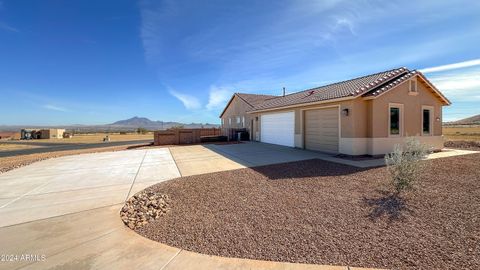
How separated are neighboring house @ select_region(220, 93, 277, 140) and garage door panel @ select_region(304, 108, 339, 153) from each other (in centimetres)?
859

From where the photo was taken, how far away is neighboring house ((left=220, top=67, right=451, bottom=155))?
10.6 meters

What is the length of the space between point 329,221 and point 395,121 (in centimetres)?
990

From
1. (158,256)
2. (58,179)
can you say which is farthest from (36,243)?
(58,179)

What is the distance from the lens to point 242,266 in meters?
2.80

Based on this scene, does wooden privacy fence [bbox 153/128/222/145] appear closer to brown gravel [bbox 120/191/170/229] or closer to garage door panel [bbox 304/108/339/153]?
garage door panel [bbox 304/108/339/153]

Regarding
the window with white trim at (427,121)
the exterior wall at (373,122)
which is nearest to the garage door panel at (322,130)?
the exterior wall at (373,122)

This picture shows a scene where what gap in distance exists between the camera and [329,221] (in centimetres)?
395

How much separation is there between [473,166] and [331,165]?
4.78m

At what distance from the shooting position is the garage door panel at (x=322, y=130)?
38.0 ft

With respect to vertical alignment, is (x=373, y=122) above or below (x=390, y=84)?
below

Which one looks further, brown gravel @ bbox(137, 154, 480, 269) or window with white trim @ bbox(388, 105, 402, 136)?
window with white trim @ bbox(388, 105, 402, 136)

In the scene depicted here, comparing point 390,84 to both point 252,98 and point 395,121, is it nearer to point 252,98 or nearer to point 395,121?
point 395,121

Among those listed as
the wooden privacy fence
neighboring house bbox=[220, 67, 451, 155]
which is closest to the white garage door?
neighboring house bbox=[220, 67, 451, 155]

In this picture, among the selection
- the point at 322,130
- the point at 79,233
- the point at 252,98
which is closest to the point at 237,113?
the point at 252,98
